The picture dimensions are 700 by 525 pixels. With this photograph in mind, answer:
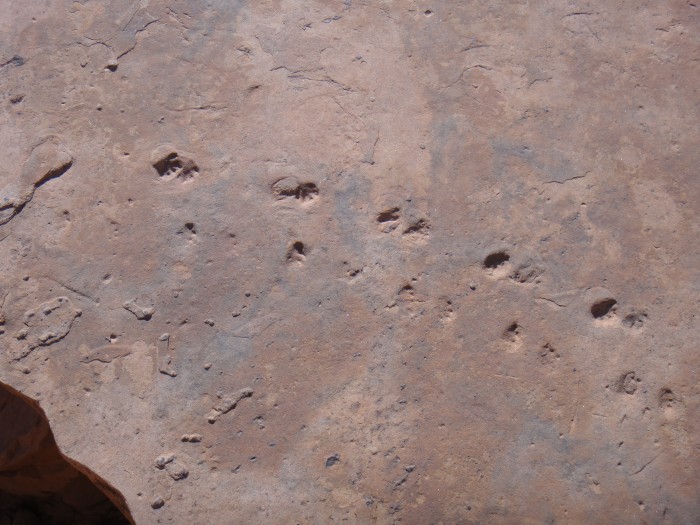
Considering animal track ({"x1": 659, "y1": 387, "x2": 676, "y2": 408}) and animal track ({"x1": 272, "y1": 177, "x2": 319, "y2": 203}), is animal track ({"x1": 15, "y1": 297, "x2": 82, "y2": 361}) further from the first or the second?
animal track ({"x1": 659, "y1": 387, "x2": 676, "y2": 408})

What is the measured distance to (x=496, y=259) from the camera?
167cm

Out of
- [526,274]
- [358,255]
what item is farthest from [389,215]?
[526,274]

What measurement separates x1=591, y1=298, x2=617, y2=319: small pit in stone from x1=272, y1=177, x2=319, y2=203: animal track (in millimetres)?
693

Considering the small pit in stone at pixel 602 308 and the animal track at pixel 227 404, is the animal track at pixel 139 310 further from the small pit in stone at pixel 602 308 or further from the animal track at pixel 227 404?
the small pit in stone at pixel 602 308

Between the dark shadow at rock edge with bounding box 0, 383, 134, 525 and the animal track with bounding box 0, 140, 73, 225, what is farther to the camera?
the dark shadow at rock edge with bounding box 0, 383, 134, 525

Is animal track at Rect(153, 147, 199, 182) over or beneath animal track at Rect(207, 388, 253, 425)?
over

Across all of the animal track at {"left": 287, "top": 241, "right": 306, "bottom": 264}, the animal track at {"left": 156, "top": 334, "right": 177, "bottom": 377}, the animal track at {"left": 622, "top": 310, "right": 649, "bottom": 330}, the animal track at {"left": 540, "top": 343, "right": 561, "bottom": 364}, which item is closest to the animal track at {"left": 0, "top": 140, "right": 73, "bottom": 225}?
the animal track at {"left": 156, "top": 334, "right": 177, "bottom": 377}

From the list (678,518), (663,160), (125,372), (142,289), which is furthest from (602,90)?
(125,372)

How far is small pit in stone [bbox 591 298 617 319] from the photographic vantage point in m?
1.64

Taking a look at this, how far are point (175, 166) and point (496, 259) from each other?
79cm

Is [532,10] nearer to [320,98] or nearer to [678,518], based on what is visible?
[320,98]

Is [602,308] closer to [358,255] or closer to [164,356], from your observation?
[358,255]

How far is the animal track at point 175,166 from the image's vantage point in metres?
1.71

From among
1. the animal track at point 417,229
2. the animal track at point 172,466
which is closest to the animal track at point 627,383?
the animal track at point 417,229
